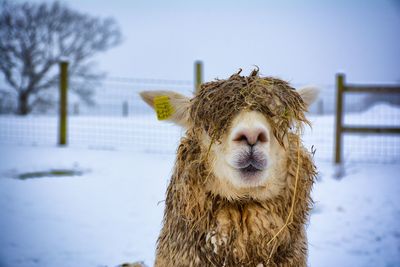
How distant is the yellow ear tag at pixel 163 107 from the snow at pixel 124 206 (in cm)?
48

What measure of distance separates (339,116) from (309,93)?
14.8ft

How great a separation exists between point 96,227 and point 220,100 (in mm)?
2510

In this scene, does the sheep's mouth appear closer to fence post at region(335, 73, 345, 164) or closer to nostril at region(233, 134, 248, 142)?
nostril at region(233, 134, 248, 142)

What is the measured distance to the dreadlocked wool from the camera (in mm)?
1645

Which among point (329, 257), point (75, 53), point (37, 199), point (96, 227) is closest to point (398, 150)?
point (329, 257)

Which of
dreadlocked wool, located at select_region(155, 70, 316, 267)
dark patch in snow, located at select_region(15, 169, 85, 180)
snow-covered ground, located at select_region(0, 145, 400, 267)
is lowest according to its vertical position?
snow-covered ground, located at select_region(0, 145, 400, 267)

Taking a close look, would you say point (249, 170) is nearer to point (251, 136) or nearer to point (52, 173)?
point (251, 136)

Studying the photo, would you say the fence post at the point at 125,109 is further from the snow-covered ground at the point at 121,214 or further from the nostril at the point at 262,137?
the nostril at the point at 262,137

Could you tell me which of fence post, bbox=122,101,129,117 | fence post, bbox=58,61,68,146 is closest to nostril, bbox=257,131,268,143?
fence post, bbox=58,61,68,146

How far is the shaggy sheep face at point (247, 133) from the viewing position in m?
1.50

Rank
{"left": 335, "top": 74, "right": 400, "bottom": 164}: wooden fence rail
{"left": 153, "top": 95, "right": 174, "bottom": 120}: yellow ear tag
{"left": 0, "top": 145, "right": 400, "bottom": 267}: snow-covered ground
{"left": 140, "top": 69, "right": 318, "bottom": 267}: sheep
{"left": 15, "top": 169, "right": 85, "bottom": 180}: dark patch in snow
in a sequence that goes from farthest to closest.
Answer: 1. {"left": 335, "top": 74, "right": 400, "bottom": 164}: wooden fence rail
2. {"left": 15, "top": 169, "right": 85, "bottom": 180}: dark patch in snow
3. {"left": 0, "top": 145, "right": 400, "bottom": 267}: snow-covered ground
4. {"left": 153, "top": 95, "right": 174, "bottom": 120}: yellow ear tag
5. {"left": 140, "top": 69, "right": 318, "bottom": 267}: sheep

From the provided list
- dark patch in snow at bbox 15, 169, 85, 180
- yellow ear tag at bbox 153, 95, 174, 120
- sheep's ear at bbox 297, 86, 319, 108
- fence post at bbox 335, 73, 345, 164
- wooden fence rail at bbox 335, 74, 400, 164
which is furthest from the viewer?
fence post at bbox 335, 73, 345, 164

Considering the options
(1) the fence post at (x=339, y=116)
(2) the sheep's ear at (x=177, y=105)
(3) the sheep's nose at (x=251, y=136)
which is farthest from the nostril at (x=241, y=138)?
(1) the fence post at (x=339, y=116)

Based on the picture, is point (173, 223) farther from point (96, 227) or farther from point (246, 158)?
point (96, 227)
